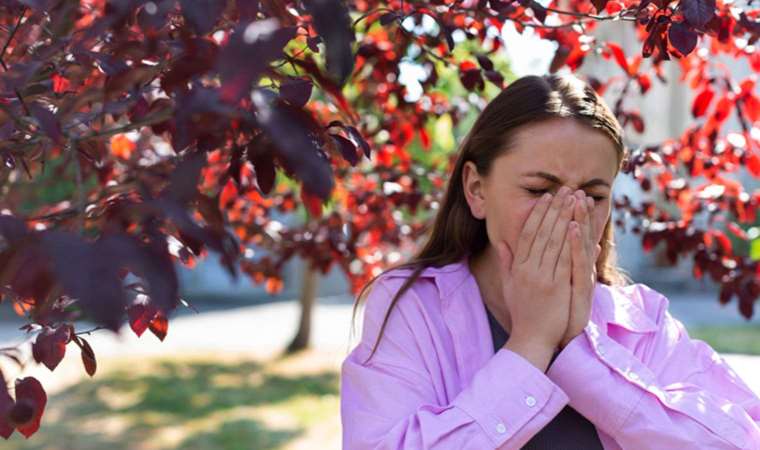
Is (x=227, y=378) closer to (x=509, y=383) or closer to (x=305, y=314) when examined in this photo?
(x=305, y=314)

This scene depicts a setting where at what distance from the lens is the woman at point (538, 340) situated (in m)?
1.74

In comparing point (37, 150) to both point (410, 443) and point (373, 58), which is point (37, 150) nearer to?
point (410, 443)

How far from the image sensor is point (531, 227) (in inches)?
72.6

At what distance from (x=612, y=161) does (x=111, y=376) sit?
26.0ft

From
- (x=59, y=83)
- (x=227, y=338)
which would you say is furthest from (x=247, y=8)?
(x=227, y=338)

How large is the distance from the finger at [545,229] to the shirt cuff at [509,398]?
0.19 m

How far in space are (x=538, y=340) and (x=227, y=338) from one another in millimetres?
10411

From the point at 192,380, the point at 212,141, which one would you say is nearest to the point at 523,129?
the point at 212,141

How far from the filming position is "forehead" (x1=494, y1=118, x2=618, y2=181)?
187 cm

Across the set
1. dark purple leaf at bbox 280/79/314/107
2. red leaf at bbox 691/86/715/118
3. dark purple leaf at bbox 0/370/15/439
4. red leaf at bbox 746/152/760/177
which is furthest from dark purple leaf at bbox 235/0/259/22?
red leaf at bbox 746/152/760/177

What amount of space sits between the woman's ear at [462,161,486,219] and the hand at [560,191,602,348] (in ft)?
0.94

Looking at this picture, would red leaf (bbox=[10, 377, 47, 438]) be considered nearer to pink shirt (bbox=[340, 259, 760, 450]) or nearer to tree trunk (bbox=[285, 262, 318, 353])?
pink shirt (bbox=[340, 259, 760, 450])

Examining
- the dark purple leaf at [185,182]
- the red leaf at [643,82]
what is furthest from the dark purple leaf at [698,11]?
the red leaf at [643,82]

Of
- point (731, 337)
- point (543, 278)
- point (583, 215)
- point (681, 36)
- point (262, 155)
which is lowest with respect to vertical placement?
point (731, 337)
